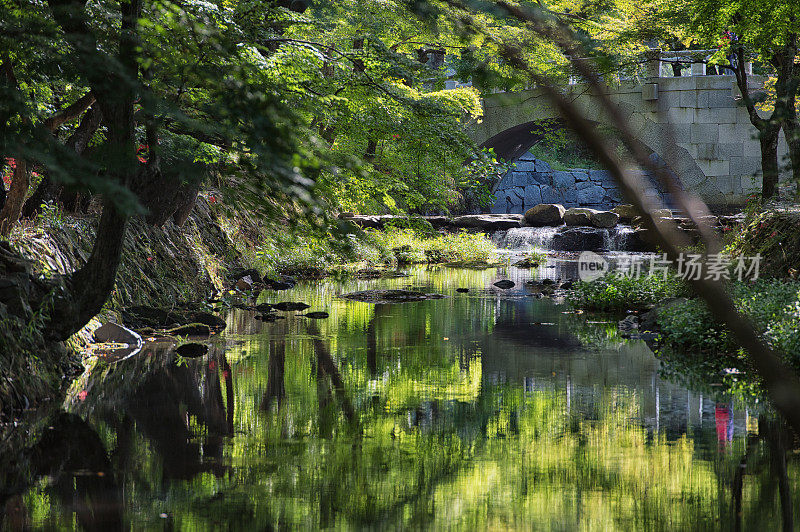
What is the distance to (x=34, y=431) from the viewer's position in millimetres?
5789

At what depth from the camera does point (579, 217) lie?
83.1 ft

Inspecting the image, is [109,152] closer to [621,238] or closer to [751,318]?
[751,318]

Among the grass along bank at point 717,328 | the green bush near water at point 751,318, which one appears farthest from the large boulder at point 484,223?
the green bush near water at point 751,318

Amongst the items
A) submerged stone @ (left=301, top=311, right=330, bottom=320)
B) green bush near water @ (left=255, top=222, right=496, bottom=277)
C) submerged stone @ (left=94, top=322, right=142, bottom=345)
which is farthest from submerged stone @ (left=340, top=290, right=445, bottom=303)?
submerged stone @ (left=94, top=322, right=142, bottom=345)

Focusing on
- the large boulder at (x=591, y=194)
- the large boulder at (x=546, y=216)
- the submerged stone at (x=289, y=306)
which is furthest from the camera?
the large boulder at (x=591, y=194)

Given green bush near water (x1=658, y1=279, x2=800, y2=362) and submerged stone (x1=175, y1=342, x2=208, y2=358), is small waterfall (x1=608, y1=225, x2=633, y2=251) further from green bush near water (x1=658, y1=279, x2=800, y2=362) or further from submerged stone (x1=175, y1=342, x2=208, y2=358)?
submerged stone (x1=175, y1=342, x2=208, y2=358)

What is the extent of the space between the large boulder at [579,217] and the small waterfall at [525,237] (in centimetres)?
57

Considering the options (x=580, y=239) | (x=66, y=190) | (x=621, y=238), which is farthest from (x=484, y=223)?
(x=66, y=190)

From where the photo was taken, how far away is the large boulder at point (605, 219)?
24.7 metres

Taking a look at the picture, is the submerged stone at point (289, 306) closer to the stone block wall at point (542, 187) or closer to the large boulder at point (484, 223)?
the large boulder at point (484, 223)

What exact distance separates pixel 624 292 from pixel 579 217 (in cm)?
1364

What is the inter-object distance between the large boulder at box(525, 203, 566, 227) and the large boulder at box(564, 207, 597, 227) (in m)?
0.31

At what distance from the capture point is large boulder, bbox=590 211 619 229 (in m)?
24.7

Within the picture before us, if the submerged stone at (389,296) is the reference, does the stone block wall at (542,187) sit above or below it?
above
